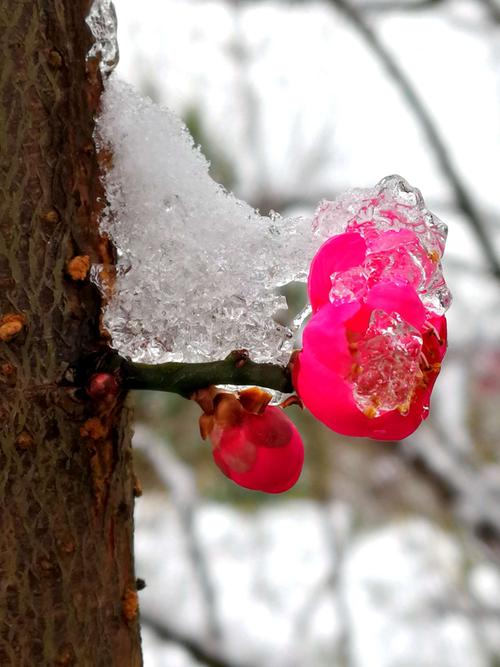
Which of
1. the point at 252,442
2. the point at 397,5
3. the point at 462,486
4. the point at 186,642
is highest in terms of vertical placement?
the point at 397,5

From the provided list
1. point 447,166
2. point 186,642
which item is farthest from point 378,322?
point 447,166

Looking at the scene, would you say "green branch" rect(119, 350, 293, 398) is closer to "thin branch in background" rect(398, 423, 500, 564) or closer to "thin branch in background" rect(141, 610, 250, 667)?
"thin branch in background" rect(141, 610, 250, 667)

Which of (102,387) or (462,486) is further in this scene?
(462,486)

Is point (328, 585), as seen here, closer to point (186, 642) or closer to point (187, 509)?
point (187, 509)

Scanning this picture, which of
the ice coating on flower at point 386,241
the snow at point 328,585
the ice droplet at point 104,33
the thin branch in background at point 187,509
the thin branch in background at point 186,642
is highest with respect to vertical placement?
the ice droplet at point 104,33

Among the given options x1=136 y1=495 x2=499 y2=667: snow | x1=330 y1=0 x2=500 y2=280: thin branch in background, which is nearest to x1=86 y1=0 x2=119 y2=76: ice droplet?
x1=330 y1=0 x2=500 y2=280: thin branch in background

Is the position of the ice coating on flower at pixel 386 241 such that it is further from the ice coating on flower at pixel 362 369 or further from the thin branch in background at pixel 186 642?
the thin branch in background at pixel 186 642

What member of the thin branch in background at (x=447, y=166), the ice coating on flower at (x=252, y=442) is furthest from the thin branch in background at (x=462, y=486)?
the ice coating on flower at (x=252, y=442)
